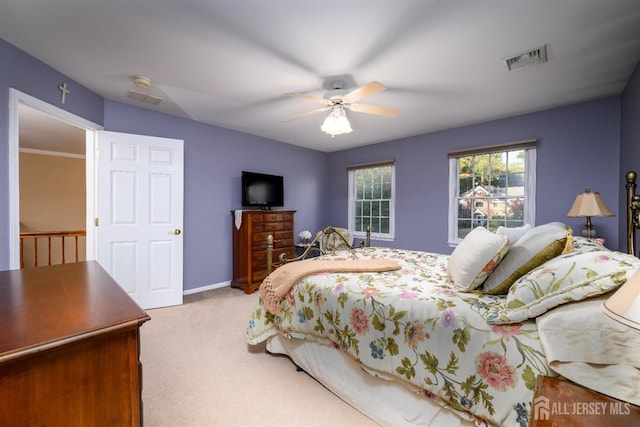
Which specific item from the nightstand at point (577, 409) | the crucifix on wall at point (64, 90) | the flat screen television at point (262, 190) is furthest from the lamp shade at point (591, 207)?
the crucifix on wall at point (64, 90)

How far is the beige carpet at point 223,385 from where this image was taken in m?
1.62

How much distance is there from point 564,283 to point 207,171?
4.09 m

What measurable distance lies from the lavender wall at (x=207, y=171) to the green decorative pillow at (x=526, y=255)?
362cm

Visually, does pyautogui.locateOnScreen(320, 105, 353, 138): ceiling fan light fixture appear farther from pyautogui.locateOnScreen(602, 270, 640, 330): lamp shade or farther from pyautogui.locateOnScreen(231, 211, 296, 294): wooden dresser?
pyautogui.locateOnScreen(602, 270, 640, 330): lamp shade

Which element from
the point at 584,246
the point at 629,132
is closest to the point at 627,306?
the point at 584,246

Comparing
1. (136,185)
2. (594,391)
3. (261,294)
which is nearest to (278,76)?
(261,294)

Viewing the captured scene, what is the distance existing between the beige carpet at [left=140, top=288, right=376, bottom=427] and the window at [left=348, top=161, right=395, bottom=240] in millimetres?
3171

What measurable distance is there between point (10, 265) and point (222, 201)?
240cm

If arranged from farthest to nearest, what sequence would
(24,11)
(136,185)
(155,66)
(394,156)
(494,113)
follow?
(394,156) < (494,113) < (136,185) < (155,66) < (24,11)

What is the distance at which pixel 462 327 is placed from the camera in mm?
1272

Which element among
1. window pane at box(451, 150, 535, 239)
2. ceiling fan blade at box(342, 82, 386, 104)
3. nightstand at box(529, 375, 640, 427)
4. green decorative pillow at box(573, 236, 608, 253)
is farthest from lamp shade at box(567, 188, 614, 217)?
nightstand at box(529, 375, 640, 427)

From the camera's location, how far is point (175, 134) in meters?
3.76

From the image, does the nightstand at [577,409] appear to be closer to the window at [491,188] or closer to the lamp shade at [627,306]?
the lamp shade at [627,306]

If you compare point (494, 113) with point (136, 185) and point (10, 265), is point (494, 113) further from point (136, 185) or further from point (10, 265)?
point (10, 265)
